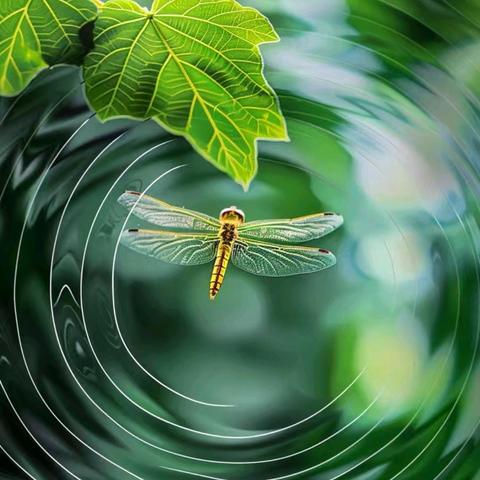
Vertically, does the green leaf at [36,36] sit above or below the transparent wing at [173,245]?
above

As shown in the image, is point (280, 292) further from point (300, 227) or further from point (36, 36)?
point (36, 36)

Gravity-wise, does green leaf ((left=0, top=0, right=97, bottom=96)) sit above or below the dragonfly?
above

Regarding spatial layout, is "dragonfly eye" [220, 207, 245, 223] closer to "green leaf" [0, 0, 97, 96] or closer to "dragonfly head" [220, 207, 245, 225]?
"dragonfly head" [220, 207, 245, 225]

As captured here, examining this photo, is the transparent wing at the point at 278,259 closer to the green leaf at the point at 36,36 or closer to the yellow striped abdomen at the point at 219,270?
the yellow striped abdomen at the point at 219,270

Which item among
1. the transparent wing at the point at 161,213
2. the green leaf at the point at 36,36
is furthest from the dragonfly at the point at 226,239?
the green leaf at the point at 36,36

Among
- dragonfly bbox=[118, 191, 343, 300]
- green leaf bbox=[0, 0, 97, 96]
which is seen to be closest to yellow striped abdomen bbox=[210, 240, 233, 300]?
dragonfly bbox=[118, 191, 343, 300]

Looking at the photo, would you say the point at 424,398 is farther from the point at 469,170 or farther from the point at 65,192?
the point at 65,192

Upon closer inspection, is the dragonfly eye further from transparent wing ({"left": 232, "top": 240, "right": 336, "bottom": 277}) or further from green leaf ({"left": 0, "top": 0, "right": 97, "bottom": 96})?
green leaf ({"left": 0, "top": 0, "right": 97, "bottom": 96})

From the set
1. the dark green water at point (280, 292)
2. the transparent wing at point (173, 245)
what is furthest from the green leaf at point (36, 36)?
the transparent wing at point (173, 245)
